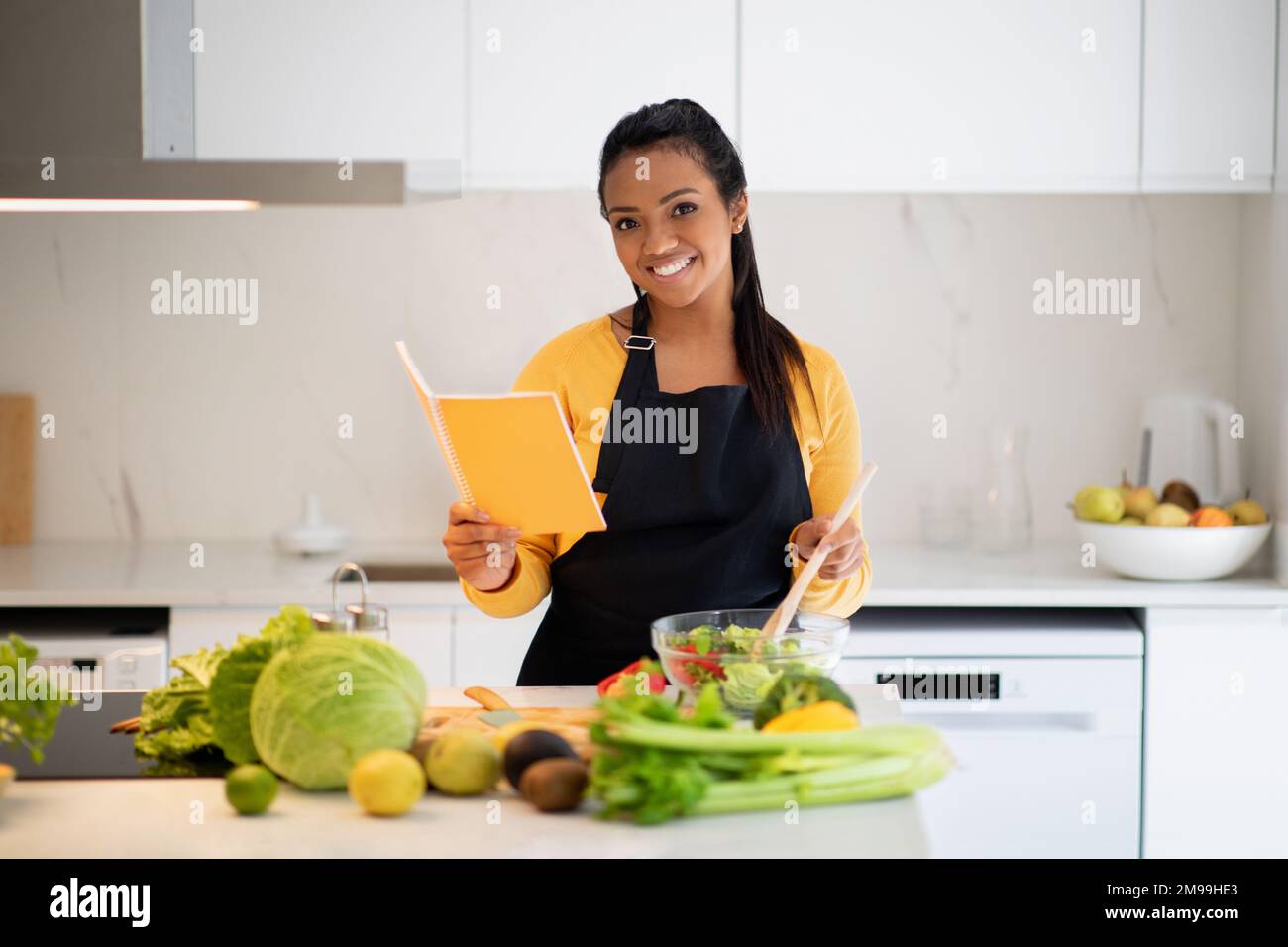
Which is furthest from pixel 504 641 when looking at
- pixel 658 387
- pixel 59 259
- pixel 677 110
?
pixel 59 259

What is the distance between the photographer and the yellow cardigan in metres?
1.99

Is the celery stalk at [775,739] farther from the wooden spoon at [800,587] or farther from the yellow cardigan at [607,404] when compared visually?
the yellow cardigan at [607,404]

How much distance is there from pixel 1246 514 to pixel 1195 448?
0.29 meters

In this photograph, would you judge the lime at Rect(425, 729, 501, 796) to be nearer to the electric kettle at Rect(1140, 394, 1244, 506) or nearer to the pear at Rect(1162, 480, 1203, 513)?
the pear at Rect(1162, 480, 1203, 513)

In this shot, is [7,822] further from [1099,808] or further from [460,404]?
[1099,808]

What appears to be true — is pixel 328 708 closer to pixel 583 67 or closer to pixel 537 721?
pixel 537 721

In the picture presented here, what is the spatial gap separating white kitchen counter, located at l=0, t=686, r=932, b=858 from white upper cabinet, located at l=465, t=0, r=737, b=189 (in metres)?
2.01

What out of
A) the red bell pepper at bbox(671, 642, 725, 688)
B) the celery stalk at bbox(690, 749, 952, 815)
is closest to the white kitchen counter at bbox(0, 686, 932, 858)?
the celery stalk at bbox(690, 749, 952, 815)

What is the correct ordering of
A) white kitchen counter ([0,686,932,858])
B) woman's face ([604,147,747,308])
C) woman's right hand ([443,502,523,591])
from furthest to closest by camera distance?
1. woman's face ([604,147,747,308])
2. woman's right hand ([443,502,523,591])
3. white kitchen counter ([0,686,932,858])

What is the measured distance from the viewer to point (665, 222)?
6.32 feet

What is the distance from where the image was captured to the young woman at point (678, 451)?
1.94 m

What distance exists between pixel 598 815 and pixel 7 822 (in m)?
0.52

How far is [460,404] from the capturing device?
142 centimetres

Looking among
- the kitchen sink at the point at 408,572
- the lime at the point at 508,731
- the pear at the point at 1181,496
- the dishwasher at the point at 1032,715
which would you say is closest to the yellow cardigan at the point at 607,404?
the lime at the point at 508,731
